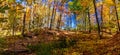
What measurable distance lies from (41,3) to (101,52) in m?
36.3

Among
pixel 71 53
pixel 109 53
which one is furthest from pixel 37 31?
pixel 109 53

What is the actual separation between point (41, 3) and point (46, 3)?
1.19m

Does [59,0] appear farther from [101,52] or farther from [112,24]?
[101,52]

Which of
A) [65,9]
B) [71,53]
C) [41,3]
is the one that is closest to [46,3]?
[41,3]

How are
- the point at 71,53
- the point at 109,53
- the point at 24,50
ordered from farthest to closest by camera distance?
the point at 24,50
the point at 71,53
the point at 109,53

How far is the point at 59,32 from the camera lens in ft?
118

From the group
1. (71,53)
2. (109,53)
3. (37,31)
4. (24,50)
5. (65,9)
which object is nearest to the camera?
(109,53)

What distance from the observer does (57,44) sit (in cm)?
1958

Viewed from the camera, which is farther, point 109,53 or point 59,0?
point 59,0

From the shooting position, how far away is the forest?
1638cm

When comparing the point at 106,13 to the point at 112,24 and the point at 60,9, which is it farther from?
the point at 60,9

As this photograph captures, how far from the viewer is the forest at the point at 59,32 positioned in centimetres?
1638

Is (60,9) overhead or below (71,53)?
overhead

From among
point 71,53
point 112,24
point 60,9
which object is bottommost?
point 71,53
